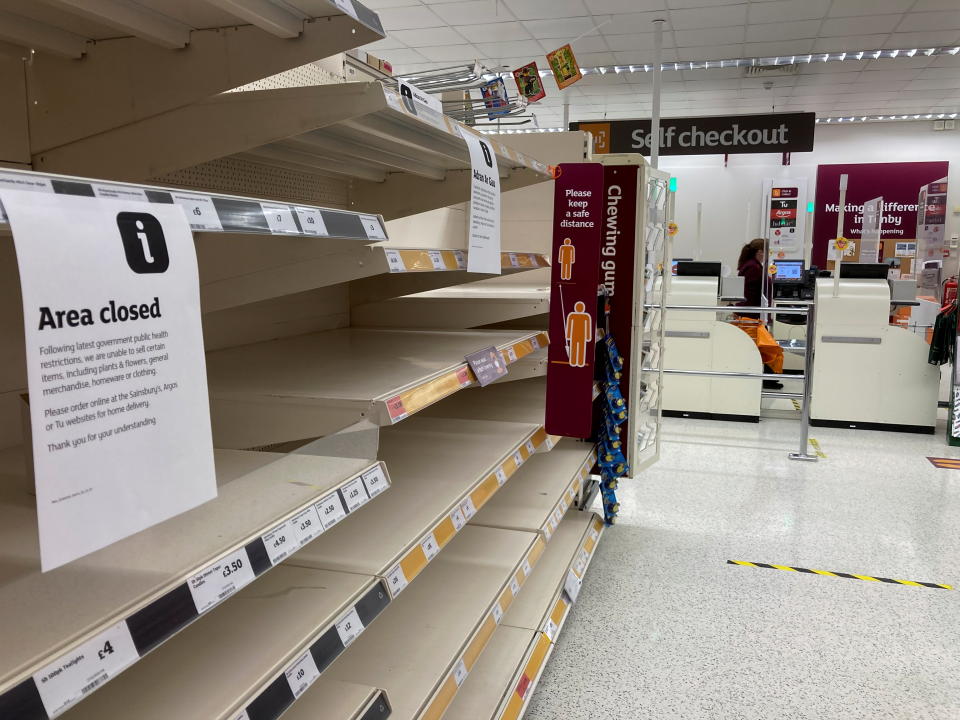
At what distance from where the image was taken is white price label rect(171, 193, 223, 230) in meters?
0.74

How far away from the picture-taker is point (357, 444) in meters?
1.31

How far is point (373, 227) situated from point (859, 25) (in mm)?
8392

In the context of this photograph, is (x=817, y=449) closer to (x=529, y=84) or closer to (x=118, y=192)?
(x=529, y=84)

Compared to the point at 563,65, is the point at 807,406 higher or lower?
lower

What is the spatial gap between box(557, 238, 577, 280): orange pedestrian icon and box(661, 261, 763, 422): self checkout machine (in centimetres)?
374

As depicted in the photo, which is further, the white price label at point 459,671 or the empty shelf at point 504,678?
the empty shelf at point 504,678

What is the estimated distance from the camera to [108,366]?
643mm

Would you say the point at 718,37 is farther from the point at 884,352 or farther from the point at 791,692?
the point at 791,692

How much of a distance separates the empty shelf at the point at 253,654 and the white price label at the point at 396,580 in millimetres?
33

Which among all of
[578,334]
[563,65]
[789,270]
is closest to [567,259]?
[578,334]

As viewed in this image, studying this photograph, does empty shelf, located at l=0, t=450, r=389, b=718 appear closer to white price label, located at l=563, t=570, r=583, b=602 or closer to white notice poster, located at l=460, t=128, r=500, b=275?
white notice poster, located at l=460, t=128, r=500, b=275

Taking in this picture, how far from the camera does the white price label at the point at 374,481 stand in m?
1.17

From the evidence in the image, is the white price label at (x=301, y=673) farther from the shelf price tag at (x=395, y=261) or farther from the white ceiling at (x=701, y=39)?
the white ceiling at (x=701, y=39)

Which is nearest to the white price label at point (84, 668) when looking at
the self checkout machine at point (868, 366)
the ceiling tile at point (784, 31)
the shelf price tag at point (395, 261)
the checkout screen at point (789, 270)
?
the shelf price tag at point (395, 261)
